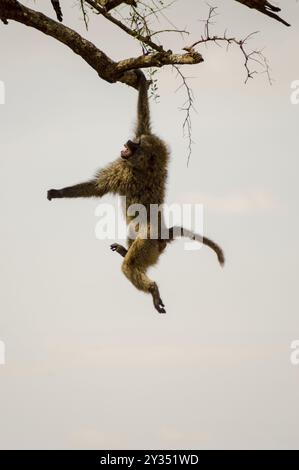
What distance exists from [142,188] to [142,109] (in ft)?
3.27

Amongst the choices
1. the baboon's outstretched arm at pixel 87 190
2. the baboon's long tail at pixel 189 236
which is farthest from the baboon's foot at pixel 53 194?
the baboon's long tail at pixel 189 236

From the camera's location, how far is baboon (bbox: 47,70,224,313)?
9.57m

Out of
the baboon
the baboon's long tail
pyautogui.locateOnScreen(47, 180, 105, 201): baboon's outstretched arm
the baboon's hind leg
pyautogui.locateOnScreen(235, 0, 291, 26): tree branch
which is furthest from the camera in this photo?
pyautogui.locateOnScreen(47, 180, 105, 201): baboon's outstretched arm

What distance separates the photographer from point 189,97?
6992mm

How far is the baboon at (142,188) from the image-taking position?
9.57 m

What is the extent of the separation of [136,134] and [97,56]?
7.83 ft

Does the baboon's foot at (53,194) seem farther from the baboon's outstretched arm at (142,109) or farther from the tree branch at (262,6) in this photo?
the tree branch at (262,6)

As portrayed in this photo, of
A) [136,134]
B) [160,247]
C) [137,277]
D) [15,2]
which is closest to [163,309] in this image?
[137,277]

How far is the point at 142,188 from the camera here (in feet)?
32.4

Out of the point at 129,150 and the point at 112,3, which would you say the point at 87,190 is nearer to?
the point at 129,150

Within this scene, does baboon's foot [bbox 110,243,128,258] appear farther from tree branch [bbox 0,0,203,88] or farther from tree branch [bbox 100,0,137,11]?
tree branch [bbox 100,0,137,11]

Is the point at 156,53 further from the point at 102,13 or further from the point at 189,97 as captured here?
the point at 102,13

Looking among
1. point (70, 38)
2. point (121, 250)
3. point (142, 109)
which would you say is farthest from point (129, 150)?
point (70, 38)

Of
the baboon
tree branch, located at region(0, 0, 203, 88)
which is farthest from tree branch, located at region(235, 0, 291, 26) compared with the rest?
the baboon
